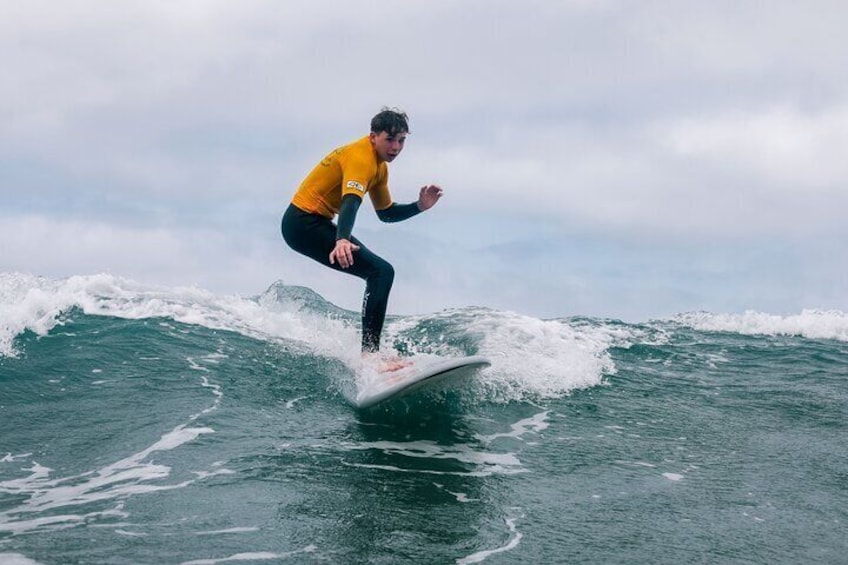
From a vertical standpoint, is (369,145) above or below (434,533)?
above

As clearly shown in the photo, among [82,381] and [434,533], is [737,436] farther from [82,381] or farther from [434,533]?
[82,381]

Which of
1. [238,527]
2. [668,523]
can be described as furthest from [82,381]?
[668,523]

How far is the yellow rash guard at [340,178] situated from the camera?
7070 mm

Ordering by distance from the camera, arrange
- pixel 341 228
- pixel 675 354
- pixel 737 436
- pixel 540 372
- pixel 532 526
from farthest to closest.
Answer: pixel 675 354 < pixel 540 372 < pixel 737 436 < pixel 341 228 < pixel 532 526

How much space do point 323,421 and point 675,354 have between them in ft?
23.8

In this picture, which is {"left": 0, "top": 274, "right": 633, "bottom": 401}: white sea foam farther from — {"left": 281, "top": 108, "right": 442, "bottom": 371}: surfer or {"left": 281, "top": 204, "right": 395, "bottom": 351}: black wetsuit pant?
{"left": 281, "top": 108, "right": 442, "bottom": 371}: surfer

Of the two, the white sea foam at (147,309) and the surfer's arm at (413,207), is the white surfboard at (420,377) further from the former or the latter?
the white sea foam at (147,309)

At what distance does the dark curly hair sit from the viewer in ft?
23.8

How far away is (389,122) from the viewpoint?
7242 mm

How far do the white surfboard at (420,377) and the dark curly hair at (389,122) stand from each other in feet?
7.45

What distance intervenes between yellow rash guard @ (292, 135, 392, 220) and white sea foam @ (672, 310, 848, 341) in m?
10.7

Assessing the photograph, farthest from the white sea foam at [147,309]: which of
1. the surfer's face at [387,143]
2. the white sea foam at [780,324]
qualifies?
the white sea foam at [780,324]

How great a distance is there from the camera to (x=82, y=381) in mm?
8531

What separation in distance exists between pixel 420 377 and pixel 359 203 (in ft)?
5.59
